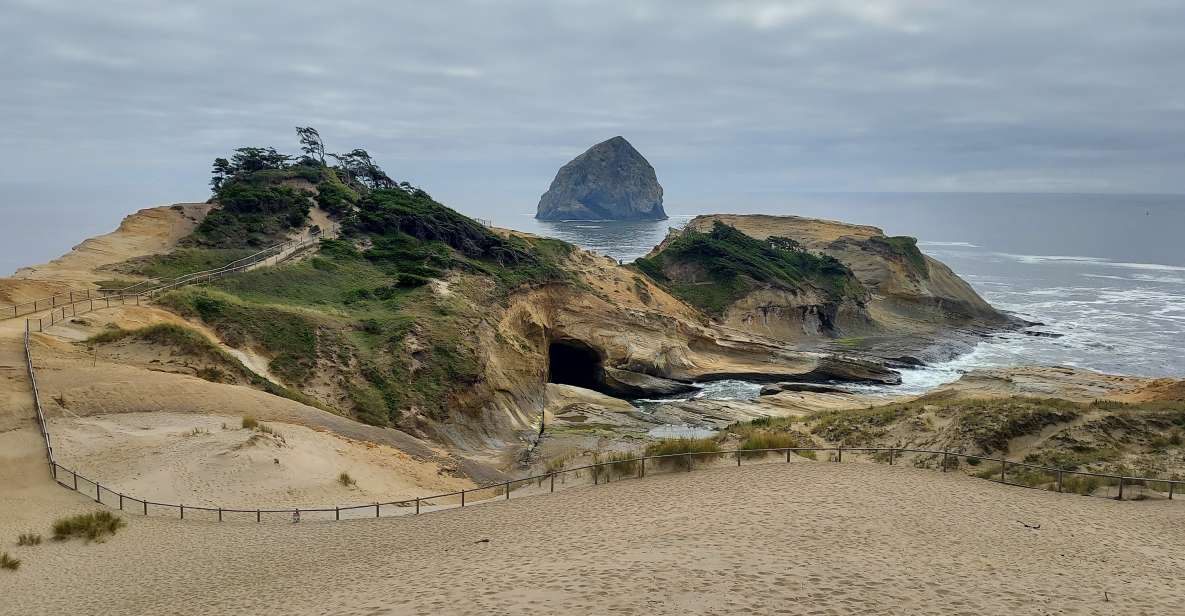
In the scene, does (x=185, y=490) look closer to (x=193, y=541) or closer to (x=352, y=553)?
(x=193, y=541)

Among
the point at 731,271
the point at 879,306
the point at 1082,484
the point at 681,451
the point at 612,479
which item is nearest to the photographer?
the point at 1082,484

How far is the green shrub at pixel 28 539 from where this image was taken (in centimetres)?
1366

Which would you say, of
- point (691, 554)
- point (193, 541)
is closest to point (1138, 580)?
point (691, 554)

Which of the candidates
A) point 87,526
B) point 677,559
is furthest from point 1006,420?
point 87,526

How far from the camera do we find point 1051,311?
259 ft

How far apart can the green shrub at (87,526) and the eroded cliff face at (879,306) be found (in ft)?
168

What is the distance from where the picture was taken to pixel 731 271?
216 ft

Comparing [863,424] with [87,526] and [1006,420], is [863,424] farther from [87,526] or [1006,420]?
[87,526]

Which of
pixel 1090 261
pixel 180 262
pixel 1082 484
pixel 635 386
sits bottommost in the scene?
pixel 635 386

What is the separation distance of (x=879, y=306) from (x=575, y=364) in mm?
43995

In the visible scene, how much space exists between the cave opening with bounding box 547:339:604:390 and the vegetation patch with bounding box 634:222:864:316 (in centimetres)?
1797

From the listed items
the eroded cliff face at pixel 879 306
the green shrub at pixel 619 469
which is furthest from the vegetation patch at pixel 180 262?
the eroded cliff face at pixel 879 306

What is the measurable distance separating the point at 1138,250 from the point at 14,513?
599 feet

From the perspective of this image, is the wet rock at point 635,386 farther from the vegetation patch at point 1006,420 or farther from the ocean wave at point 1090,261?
the ocean wave at point 1090,261
